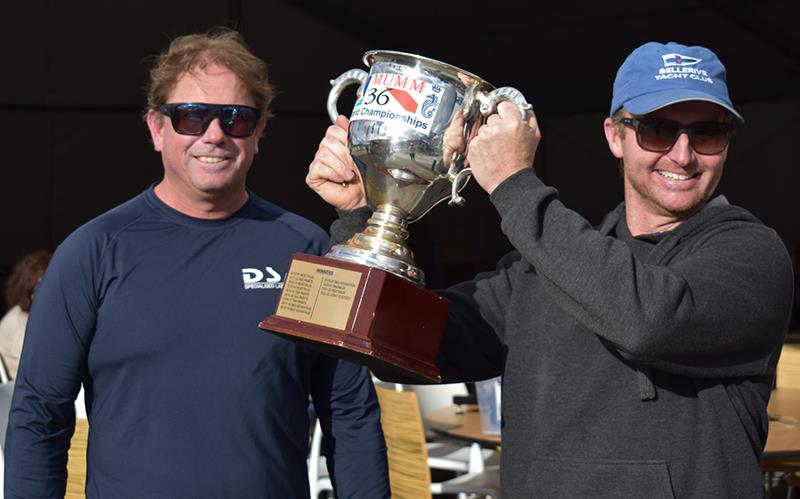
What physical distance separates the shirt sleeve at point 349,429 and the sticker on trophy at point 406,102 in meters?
0.69

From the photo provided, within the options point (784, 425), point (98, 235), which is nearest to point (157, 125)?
point (98, 235)

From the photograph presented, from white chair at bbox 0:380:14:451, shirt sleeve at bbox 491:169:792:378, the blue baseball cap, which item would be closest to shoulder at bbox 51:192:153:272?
shirt sleeve at bbox 491:169:792:378

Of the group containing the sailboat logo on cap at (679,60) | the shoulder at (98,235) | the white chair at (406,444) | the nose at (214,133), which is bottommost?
the white chair at (406,444)

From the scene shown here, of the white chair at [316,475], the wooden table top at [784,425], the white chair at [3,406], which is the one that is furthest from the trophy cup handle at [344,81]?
the white chair at [316,475]

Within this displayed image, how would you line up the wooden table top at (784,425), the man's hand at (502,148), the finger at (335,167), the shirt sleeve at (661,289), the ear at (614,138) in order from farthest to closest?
the wooden table top at (784,425)
the finger at (335,167)
the ear at (614,138)
the man's hand at (502,148)
the shirt sleeve at (661,289)

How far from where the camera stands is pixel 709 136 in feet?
5.65

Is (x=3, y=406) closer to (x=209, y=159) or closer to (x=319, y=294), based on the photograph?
(x=209, y=159)

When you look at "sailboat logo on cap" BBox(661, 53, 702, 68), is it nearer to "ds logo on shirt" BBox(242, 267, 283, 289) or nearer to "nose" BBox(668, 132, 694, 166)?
"nose" BBox(668, 132, 694, 166)

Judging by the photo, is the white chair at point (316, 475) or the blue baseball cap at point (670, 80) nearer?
the blue baseball cap at point (670, 80)

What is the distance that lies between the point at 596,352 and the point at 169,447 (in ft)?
2.77

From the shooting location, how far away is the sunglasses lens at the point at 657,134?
67.7 inches

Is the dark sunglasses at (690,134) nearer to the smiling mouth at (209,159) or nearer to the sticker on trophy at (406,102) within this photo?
the sticker on trophy at (406,102)

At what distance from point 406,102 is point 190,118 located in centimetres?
61

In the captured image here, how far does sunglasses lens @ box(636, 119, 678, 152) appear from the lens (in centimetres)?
172
